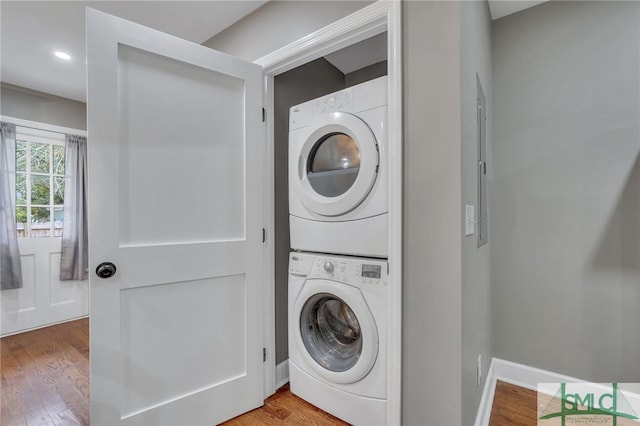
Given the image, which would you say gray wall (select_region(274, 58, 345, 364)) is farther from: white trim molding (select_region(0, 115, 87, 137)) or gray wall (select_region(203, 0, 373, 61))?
white trim molding (select_region(0, 115, 87, 137))

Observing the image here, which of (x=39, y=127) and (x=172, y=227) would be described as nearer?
(x=172, y=227)

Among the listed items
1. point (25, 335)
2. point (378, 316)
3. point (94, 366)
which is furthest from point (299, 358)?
point (25, 335)

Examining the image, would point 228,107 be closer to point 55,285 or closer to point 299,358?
point 299,358

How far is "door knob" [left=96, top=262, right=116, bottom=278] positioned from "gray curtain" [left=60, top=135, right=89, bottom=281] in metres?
2.71

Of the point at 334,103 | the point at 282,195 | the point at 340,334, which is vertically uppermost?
the point at 334,103

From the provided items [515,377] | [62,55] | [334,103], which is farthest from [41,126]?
[515,377]

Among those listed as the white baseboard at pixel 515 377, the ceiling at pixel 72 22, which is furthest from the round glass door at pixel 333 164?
the white baseboard at pixel 515 377

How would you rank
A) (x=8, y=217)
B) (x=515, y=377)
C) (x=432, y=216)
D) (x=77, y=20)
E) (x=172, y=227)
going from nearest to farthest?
(x=432, y=216)
(x=172, y=227)
(x=515, y=377)
(x=77, y=20)
(x=8, y=217)

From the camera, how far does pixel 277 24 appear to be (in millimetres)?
1760

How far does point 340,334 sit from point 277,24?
190 centimetres

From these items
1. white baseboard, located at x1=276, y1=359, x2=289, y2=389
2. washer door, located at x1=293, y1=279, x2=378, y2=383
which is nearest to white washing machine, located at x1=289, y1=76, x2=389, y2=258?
washer door, located at x1=293, y1=279, x2=378, y2=383

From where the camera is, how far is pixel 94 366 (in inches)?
48.7

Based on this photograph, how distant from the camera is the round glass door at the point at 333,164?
1.57 meters

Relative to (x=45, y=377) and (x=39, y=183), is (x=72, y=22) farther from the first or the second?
(x=45, y=377)
